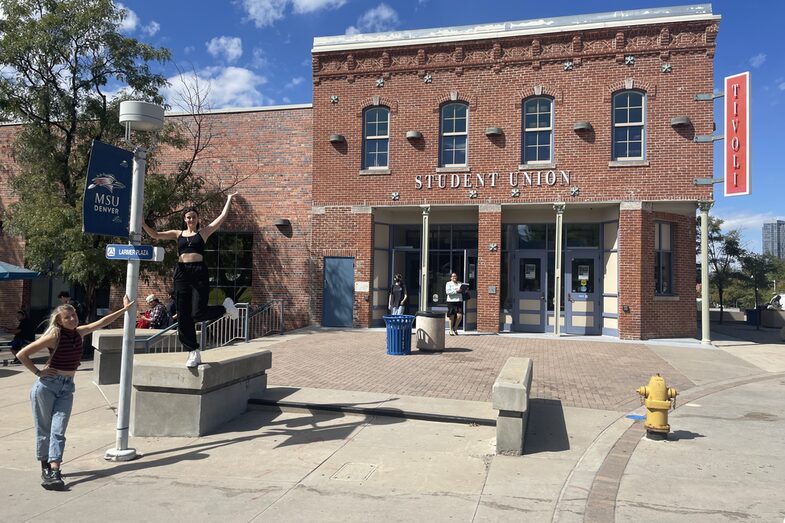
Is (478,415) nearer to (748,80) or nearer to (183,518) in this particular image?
(183,518)

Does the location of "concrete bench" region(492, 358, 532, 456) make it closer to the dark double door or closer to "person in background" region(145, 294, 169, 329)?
"person in background" region(145, 294, 169, 329)

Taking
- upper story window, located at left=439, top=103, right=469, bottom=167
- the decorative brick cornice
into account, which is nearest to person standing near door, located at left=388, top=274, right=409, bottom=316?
upper story window, located at left=439, top=103, right=469, bottom=167

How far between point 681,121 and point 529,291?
239 inches

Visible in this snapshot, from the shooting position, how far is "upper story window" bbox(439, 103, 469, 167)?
1670cm

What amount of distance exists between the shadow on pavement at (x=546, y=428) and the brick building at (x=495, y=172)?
8217 millimetres

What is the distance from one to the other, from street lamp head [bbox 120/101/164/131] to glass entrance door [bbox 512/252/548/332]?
12.6m

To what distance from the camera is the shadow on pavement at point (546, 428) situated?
6109 millimetres

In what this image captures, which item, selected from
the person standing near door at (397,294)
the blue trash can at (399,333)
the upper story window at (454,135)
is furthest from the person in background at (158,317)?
the upper story window at (454,135)

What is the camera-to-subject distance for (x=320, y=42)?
58.4 ft

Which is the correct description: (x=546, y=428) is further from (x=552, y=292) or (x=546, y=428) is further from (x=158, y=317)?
(x=552, y=292)

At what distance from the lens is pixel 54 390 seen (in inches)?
198

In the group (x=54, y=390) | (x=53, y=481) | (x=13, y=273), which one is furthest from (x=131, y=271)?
(x=13, y=273)

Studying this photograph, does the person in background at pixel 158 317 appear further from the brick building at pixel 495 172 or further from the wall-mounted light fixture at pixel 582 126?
the wall-mounted light fixture at pixel 582 126

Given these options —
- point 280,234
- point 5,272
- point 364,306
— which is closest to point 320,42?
point 280,234
